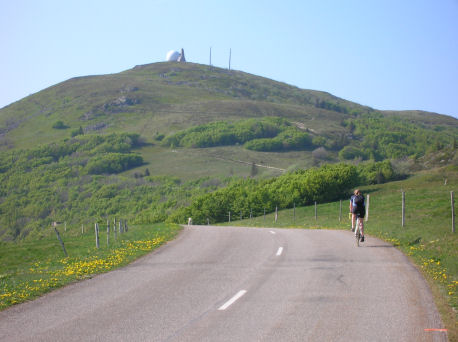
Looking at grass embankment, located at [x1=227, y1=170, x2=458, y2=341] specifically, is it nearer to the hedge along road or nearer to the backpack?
the hedge along road

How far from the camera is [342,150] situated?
132 meters

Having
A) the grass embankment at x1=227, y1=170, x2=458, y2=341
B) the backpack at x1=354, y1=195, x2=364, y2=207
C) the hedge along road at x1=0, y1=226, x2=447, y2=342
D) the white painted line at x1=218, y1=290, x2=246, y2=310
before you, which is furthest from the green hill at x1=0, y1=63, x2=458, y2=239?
the white painted line at x1=218, y1=290, x2=246, y2=310

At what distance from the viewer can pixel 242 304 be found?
8938mm

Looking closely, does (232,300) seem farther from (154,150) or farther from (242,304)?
(154,150)

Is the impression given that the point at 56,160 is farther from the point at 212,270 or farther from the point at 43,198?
the point at 212,270

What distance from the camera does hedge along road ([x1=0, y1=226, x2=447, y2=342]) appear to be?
287 inches

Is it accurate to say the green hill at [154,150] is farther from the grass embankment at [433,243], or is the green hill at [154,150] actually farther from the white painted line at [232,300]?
the white painted line at [232,300]

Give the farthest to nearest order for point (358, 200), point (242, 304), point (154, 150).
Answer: point (154, 150), point (358, 200), point (242, 304)

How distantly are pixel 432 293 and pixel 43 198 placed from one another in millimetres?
114281

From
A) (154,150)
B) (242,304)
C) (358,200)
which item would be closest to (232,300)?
(242,304)

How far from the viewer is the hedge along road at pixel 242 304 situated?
287 inches

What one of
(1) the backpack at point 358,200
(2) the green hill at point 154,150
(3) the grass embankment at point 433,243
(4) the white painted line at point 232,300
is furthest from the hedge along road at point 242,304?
(2) the green hill at point 154,150

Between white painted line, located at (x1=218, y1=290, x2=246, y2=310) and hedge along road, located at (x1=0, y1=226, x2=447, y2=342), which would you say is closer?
hedge along road, located at (x1=0, y1=226, x2=447, y2=342)

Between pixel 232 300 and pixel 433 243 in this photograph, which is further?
pixel 433 243
